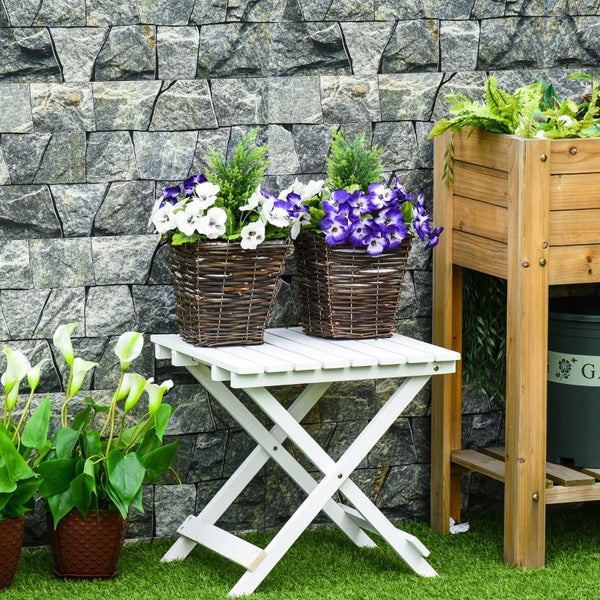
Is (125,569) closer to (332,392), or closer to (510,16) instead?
(332,392)

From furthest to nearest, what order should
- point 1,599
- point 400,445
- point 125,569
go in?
point 400,445
point 125,569
point 1,599

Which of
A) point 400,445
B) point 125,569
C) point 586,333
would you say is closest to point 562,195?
point 586,333

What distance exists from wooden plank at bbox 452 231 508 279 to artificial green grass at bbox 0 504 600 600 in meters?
0.94

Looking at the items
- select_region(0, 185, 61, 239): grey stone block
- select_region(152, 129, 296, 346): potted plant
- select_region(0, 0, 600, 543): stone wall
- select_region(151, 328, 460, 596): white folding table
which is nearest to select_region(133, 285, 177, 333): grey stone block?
select_region(0, 0, 600, 543): stone wall

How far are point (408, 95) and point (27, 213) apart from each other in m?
1.36

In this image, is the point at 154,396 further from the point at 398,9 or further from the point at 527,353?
the point at 398,9

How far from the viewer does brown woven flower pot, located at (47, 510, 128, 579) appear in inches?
139

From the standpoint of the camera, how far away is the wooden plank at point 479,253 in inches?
147

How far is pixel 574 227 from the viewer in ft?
12.0

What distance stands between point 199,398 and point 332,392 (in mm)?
471

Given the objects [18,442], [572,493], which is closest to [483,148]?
[572,493]

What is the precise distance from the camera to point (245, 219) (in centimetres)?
357

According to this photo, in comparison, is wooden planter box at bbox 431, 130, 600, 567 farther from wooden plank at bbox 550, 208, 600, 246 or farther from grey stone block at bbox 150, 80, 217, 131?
grey stone block at bbox 150, 80, 217, 131

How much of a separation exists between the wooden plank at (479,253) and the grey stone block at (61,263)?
1.22 m
